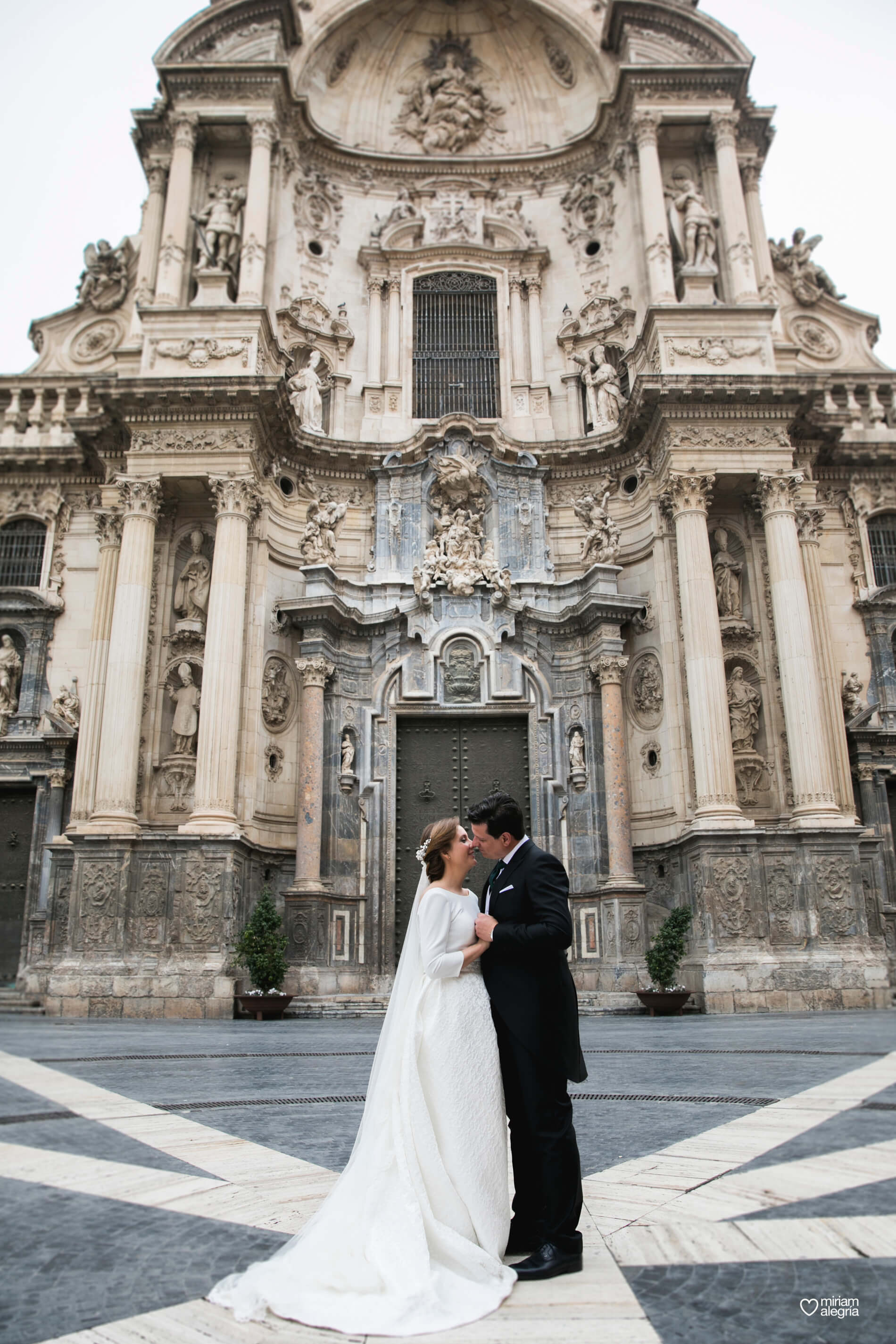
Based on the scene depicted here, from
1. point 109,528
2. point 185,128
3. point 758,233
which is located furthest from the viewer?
point 758,233

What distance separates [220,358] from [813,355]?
14.4m

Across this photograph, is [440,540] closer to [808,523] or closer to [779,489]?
[779,489]

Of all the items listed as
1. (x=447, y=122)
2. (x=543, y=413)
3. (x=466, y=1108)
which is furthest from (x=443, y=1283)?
(x=447, y=122)

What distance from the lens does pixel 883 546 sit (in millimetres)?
22812

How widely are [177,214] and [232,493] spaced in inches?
304

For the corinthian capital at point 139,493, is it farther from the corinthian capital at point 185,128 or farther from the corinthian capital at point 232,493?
the corinthian capital at point 185,128

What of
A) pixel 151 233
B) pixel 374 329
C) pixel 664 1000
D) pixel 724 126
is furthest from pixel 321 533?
pixel 724 126

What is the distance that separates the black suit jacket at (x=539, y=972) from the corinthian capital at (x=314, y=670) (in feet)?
53.3

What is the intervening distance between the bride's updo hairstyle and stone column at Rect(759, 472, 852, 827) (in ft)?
48.6

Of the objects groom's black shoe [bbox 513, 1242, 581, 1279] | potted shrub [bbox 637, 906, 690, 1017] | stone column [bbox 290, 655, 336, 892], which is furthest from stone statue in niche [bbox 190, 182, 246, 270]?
groom's black shoe [bbox 513, 1242, 581, 1279]

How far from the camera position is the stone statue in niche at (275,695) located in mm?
19969

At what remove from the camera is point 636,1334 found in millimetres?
2865

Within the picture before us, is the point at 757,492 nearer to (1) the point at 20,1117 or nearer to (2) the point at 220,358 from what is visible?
(2) the point at 220,358

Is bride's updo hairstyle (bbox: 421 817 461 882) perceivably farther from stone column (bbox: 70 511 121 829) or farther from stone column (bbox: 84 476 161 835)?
stone column (bbox: 70 511 121 829)
